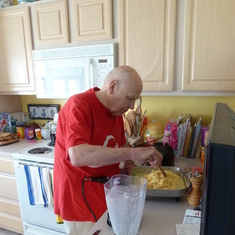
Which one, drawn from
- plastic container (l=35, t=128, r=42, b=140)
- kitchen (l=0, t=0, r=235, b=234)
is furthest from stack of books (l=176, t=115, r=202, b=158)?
plastic container (l=35, t=128, r=42, b=140)

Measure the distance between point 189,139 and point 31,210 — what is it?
1514mm

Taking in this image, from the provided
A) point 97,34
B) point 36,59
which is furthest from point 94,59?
point 36,59

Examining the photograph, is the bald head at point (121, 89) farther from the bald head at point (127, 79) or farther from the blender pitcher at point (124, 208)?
the blender pitcher at point (124, 208)

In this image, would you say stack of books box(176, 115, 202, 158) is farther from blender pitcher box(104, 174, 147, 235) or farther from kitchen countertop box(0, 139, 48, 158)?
kitchen countertop box(0, 139, 48, 158)

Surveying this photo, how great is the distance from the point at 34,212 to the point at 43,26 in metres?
1.64

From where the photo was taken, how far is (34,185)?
5.75 ft

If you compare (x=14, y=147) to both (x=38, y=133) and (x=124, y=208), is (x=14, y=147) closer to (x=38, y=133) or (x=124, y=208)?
(x=38, y=133)

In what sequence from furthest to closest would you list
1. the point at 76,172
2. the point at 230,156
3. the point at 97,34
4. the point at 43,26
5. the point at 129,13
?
the point at 43,26, the point at 97,34, the point at 129,13, the point at 76,172, the point at 230,156

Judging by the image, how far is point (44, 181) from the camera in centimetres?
171

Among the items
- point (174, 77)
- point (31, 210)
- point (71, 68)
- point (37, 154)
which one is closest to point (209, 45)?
point (174, 77)

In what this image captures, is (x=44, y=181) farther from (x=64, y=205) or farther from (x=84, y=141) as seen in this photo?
(x=84, y=141)

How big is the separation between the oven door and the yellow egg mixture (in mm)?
1089

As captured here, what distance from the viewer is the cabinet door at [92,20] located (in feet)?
5.18

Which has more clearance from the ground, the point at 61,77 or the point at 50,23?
the point at 50,23
